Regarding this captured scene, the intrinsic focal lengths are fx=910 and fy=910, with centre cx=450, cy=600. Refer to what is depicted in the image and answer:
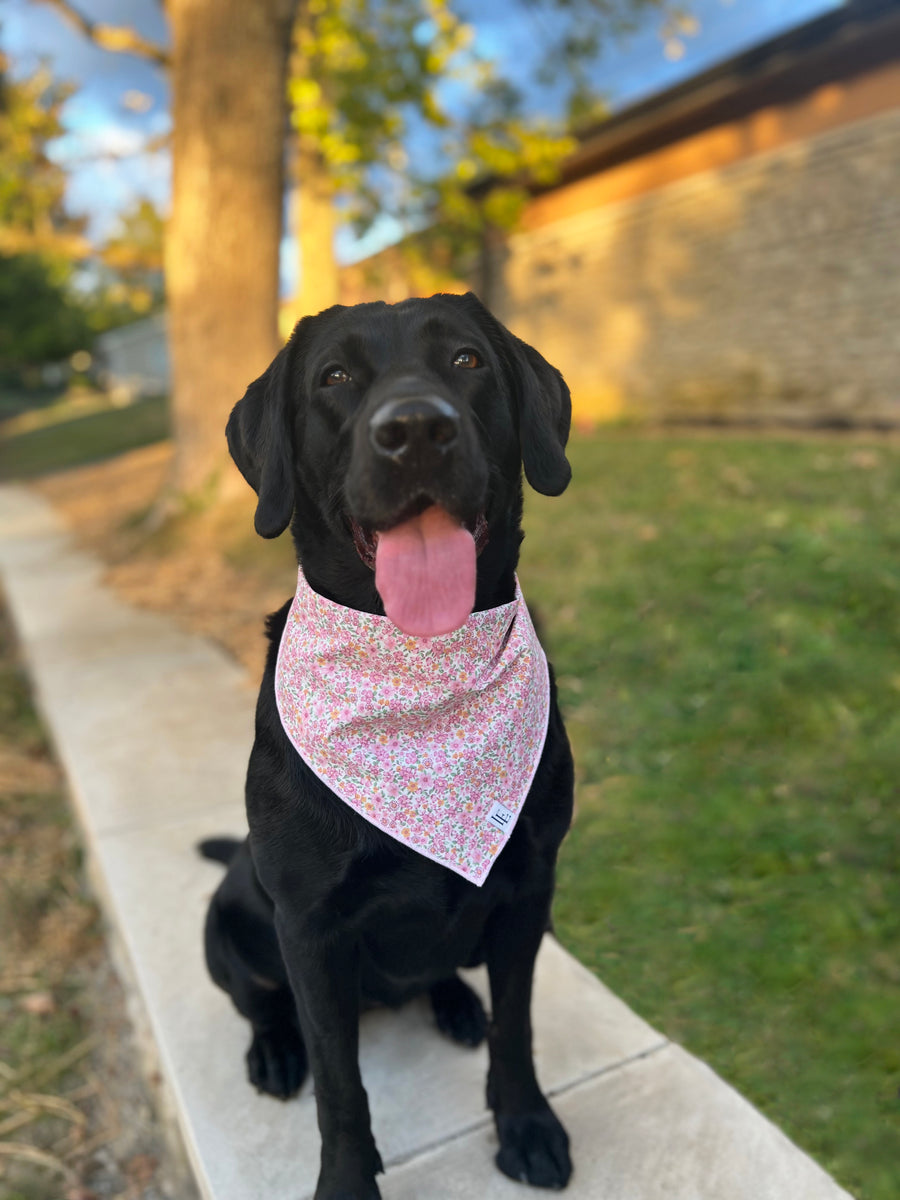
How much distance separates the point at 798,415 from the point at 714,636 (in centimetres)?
738

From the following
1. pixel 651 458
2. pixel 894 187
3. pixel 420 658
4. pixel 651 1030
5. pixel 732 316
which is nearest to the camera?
pixel 420 658

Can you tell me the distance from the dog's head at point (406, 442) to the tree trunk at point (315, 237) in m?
11.2

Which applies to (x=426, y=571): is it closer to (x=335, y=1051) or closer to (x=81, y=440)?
(x=335, y=1051)

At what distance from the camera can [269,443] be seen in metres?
1.85

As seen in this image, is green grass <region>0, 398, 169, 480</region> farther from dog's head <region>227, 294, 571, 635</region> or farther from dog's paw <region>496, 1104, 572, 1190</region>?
dog's paw <region>496, 1104, 572, 1190</region>

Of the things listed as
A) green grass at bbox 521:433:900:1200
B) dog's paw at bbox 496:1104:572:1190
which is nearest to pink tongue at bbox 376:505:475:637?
dog's paw at bbox 496:1104:572:1190

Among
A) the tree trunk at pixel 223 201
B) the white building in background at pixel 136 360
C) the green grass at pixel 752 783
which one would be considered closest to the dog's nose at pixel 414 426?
the green grass at pixel 752 783

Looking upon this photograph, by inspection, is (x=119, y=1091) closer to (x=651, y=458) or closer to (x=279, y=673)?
(x=279, y=673)

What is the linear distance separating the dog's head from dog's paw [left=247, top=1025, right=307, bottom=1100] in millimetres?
1179

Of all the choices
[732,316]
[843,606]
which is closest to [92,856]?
[843,606]

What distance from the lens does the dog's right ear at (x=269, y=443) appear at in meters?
1.81

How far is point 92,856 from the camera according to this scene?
3.52m

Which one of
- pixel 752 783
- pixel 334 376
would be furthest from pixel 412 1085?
pixel 752 783

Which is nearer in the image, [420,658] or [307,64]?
[420,658]
